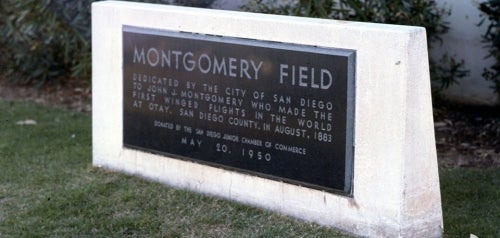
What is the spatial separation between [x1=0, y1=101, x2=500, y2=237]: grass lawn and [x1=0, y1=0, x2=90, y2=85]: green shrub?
196 centimetres

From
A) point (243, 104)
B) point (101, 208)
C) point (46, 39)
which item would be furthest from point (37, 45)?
point (243, 104)

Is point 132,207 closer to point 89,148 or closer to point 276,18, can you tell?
point 276,18

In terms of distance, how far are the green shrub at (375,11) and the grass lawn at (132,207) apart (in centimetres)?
169

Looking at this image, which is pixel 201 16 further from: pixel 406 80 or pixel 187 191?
pixel 406 80

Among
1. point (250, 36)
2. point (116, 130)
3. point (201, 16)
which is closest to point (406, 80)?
point (250, 36)

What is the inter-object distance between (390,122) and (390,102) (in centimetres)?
11

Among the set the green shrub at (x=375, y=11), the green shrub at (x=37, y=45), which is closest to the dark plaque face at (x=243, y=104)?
the green shrub at (x=375, y=11)

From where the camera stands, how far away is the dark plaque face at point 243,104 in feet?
18.7

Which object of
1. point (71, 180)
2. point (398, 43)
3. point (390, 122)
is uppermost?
point (398, 43)

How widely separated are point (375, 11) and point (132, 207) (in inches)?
120

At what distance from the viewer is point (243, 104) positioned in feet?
20.3

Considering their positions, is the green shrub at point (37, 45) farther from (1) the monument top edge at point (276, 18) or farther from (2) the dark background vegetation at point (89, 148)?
(1) the monument top edge at point (276, 18)

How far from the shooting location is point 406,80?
535cm

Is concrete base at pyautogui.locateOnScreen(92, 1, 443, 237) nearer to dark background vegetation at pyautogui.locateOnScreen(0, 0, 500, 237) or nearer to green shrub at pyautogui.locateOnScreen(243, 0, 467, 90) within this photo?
dark background vegetation at pyautogui.locateOnScreen(0, 0, 500, 237)
